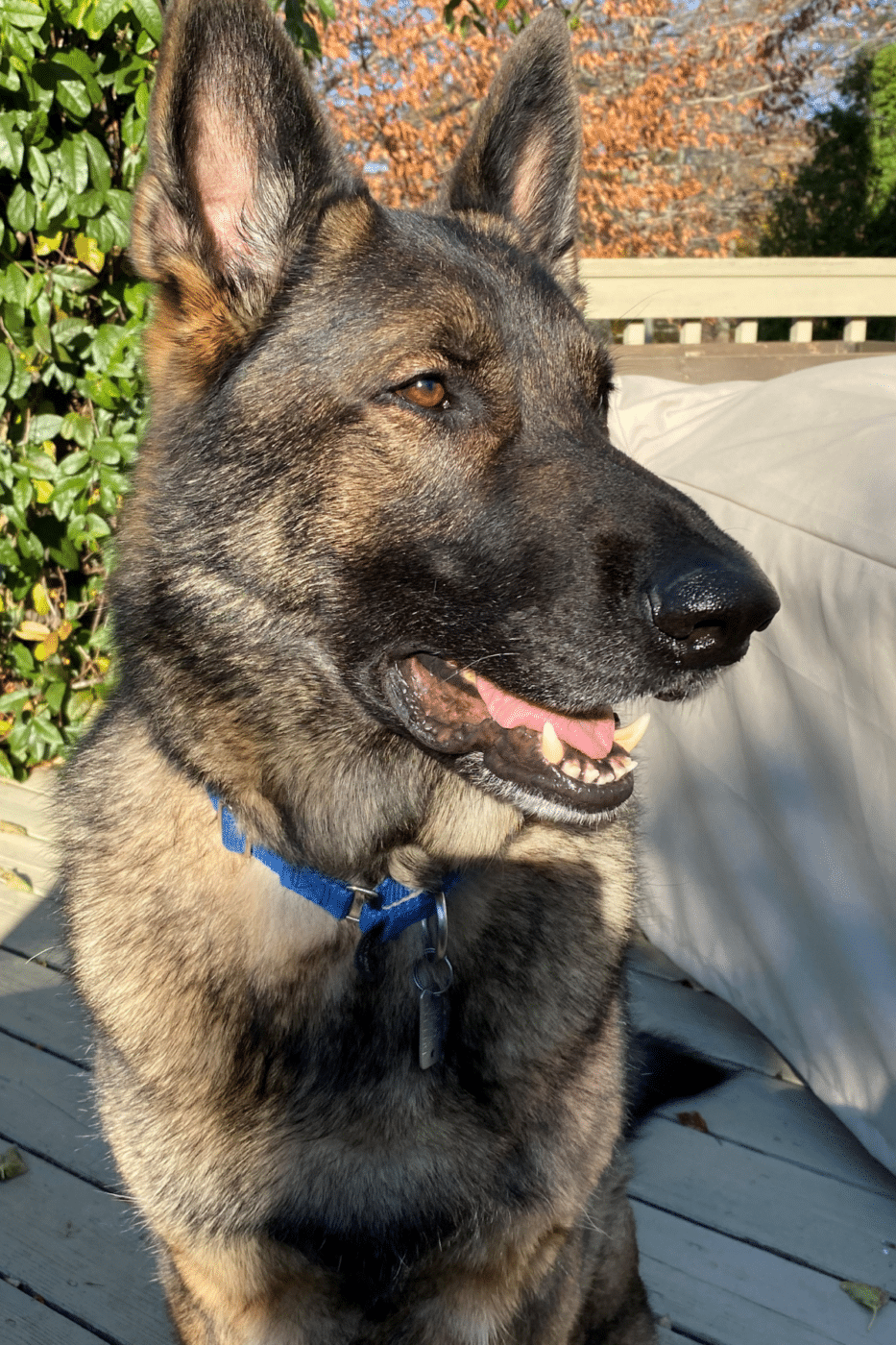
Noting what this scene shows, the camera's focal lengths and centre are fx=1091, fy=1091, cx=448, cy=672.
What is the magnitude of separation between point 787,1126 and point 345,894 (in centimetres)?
132

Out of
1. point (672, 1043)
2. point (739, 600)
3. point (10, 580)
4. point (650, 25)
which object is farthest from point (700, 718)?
point (650, 25)

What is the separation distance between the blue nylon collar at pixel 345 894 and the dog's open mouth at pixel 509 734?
263mm

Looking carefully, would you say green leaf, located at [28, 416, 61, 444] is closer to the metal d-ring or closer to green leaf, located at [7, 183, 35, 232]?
green leaf, located at [7, 183, 35, 232]

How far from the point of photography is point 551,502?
4.81 feet

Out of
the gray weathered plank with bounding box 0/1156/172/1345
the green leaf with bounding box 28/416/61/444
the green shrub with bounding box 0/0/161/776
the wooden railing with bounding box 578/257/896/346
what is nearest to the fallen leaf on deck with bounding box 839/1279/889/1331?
the gray weathered plank with bounding box 0/1156/172/1345

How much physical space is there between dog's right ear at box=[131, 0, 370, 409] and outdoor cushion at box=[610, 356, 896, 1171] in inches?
46.5

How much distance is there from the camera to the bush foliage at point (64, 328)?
3.10 metres

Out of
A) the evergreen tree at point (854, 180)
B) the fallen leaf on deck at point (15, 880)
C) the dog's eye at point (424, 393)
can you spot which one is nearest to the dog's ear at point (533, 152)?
the dog's eye at point (424, 393)

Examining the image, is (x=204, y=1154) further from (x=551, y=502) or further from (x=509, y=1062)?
(x=551, y=502)

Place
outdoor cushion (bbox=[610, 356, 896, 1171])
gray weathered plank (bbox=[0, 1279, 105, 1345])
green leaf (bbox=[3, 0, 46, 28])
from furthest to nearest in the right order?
green leaf (bbox=[3, 0, 46, 28]), outdoor cushion (bbox=[610, 356, 896, 1171]), gray weathered plank (bbox=[0, 1279, 105, 1345])

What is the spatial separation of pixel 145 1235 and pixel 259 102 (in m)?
1.87

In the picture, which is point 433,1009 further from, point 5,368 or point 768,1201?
point 5,368

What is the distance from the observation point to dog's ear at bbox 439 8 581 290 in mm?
1772

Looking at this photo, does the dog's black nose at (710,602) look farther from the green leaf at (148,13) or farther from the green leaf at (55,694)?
the green leaf at (55,694)
